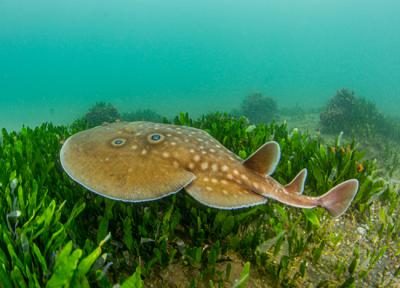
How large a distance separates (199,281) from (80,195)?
6.05 ft

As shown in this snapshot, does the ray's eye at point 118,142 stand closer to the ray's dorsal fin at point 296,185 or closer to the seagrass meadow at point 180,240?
the seagrass meadow at point 180,240

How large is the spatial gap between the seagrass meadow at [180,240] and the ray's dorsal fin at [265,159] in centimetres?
58

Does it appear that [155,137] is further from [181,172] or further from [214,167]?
[214,167]

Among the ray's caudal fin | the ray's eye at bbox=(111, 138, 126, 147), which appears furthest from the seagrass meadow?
the ray's eye at bbox=(111, 138, 126, 147)

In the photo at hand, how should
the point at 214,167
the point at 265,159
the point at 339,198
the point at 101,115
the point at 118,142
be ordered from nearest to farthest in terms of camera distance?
the point at 339,198
the point at 265,159
the point at 214,167
the point at 118,142
the point at 101,115

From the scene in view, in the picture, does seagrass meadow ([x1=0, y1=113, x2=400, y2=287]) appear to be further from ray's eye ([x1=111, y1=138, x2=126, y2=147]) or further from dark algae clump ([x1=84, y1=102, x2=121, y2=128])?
Result: dark algae clump ([x1=84, y1=102, x2=121, y2=128])

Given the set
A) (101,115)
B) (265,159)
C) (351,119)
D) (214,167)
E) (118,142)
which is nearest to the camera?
(265,159)

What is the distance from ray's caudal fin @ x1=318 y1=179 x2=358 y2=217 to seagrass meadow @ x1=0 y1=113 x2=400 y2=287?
1.88 ft

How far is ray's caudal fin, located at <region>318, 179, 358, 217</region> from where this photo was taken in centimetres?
318

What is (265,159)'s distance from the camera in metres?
3.39

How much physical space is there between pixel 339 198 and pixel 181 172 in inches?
67.1

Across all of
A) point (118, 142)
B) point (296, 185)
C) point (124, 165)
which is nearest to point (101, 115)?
point (118, 142)

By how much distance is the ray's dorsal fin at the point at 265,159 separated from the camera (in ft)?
10.8

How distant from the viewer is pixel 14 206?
122 inches
